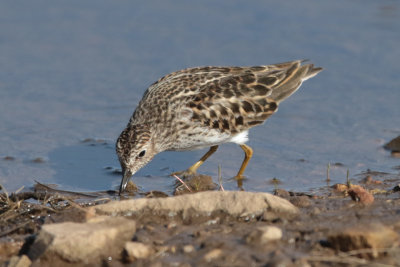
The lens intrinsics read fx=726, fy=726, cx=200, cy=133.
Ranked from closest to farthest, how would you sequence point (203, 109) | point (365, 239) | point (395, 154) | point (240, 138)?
point (365, 239), point (203, 109), point (240, 138), point (395, 154)

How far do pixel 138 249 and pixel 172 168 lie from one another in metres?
4.18

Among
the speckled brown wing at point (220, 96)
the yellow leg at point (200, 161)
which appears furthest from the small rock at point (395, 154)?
the yellow leg at point (200, 161)

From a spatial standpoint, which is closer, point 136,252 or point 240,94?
point 136,252

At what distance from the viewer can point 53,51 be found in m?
Result: 12.0

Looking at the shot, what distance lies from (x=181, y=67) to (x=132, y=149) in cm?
379

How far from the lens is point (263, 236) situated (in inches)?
195

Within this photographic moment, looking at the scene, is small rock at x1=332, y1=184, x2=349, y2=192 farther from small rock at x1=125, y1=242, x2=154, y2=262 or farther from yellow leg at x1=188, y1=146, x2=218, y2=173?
small rock at x1=125, y1=242, x2=154, y2=262

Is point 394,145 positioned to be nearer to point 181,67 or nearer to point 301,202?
point 301,202

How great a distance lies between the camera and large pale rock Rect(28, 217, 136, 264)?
4.91 metres

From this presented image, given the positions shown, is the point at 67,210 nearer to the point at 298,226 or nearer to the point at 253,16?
the point at 298,226

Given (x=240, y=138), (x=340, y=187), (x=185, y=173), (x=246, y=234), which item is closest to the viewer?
(x=246, y=234)

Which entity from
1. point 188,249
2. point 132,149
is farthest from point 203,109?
point 188,249

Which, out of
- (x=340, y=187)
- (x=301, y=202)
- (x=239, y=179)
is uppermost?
(x=301, y=202)

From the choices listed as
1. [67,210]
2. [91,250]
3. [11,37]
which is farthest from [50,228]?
[11,37]
